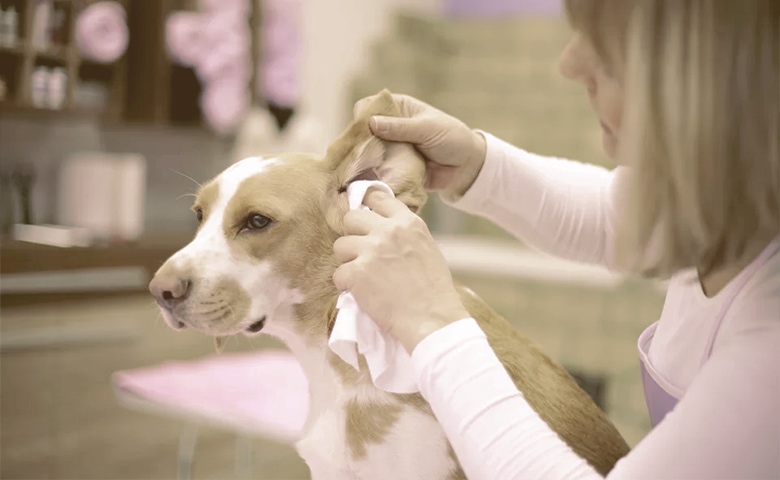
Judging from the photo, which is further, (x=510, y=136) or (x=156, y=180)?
(x=510, y=136)

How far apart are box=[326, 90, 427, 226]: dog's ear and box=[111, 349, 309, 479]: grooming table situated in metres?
0.93

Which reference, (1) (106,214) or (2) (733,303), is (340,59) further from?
(2) (733,303)

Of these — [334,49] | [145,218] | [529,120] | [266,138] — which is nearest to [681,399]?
[266,138]

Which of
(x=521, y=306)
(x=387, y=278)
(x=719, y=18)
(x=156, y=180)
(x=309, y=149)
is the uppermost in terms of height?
(x=719, y=18)

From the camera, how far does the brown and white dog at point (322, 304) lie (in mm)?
823

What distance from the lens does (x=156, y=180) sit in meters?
3.01

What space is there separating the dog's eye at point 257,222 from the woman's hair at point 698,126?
1.40ft

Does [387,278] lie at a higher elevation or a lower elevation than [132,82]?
higher

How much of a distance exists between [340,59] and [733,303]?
355 centimetres

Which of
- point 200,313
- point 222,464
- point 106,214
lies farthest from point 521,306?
point 200,313

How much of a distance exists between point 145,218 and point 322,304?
7.38 feet

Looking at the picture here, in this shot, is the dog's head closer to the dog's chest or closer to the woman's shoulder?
the dog's chest

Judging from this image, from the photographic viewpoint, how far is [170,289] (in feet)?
2.72

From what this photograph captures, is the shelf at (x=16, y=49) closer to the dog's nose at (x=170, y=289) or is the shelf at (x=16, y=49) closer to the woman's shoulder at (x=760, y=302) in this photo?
the dog's nose at (x=170, y=289)
